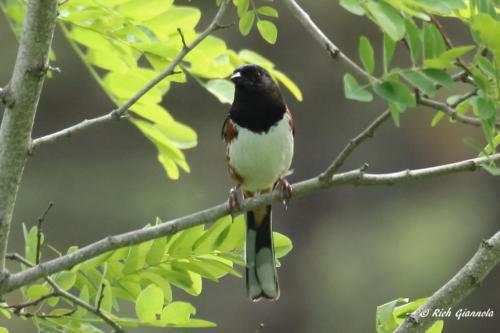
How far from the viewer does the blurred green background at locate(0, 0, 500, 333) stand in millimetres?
11070

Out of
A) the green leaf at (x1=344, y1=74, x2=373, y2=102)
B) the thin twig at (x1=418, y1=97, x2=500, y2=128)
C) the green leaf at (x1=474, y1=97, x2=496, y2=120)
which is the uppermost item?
the green leaf at (x1=344, y1=74, x2=373, y2=102)

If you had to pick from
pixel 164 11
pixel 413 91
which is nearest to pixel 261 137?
pixel 164 11

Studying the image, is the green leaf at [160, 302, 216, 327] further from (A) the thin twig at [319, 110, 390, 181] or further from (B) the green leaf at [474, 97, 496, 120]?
(B) the green leaf at [474, 97, 496, 120]

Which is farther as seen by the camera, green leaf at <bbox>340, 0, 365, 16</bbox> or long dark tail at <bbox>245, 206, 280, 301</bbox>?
long dark tail at <bbox>245, 206, 280, 301</bbox>

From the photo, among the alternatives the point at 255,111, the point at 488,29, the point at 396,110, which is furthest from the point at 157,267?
the point at 255,111

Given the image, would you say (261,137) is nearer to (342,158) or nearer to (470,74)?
(342,158)

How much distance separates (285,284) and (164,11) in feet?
27.8

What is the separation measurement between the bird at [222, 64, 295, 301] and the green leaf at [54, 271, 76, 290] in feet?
4.15

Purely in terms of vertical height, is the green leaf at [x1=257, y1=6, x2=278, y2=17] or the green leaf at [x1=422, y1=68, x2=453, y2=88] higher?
the green leaf at [x1=257, y1=6, x2=278, y2=17]

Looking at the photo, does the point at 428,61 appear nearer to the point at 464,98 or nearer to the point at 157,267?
the point at 464,98

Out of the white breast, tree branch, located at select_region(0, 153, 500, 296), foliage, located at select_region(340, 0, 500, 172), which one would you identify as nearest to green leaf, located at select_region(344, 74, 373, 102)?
foliage, located at select_region(340, 0, 500, 172)

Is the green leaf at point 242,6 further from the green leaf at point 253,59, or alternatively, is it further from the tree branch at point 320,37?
the green leaf at point 253,59

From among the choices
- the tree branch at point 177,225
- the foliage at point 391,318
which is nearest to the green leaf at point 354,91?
the tree branch at point 177,225

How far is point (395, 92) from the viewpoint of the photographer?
6.91ft
